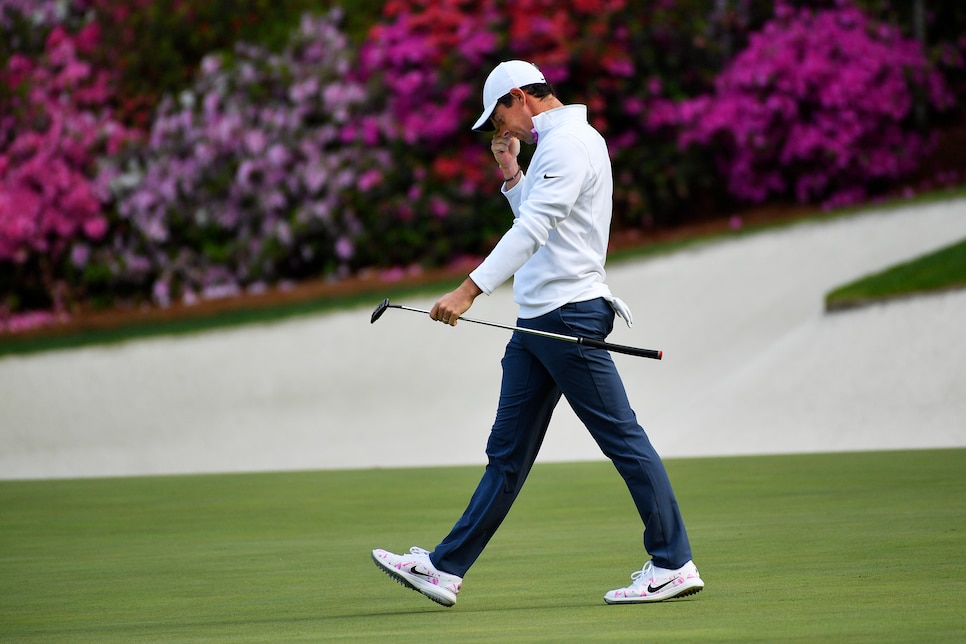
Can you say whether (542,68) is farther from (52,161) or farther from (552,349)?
(552,349)

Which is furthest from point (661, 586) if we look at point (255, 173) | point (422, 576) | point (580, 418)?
point (255, 173)

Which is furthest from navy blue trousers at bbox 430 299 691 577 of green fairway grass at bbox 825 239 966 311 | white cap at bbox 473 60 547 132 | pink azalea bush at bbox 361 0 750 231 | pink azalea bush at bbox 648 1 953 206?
pink azalea bush at bbox 361 0 750 231

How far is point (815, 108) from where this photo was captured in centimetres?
1748

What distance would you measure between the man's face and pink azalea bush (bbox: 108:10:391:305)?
1365 centimetres

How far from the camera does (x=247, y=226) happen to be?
65.8 ft

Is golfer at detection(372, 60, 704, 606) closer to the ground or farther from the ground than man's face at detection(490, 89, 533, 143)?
closer to the ground

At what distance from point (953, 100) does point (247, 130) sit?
9139 millimetres

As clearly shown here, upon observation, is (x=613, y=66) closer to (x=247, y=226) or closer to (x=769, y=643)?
(x=247, y=226)

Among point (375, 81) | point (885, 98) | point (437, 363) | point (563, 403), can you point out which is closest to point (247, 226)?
point (375, 81)

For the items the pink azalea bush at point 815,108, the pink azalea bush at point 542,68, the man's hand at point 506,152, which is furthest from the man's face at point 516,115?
the pink azalea bush at point 542,68

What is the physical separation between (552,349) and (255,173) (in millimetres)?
15168

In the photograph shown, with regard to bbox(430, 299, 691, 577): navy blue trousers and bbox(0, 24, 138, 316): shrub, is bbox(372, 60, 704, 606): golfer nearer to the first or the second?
bbox(430, 299, 691, 577): navy blue trousers

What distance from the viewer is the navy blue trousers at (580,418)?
16.4 ft

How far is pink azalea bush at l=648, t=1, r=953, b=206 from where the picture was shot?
56.5ft
